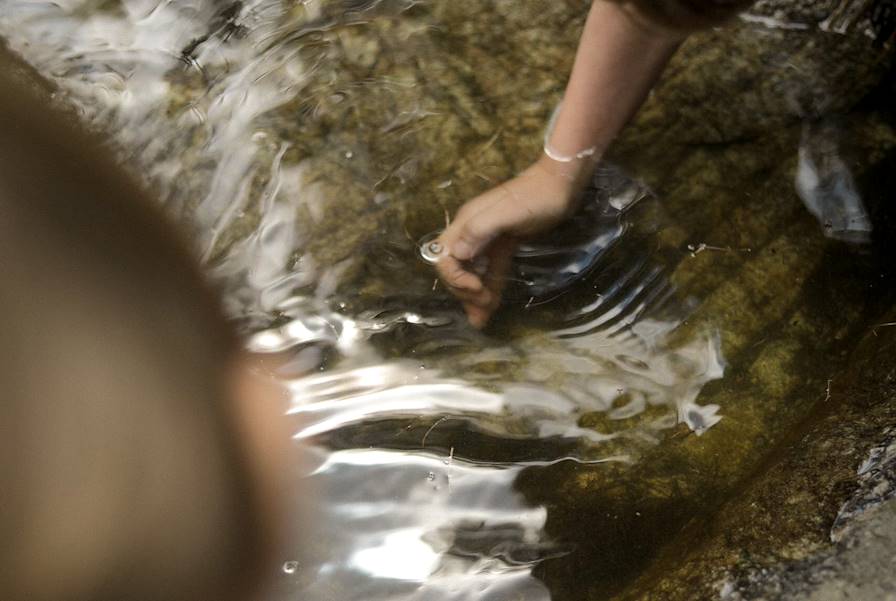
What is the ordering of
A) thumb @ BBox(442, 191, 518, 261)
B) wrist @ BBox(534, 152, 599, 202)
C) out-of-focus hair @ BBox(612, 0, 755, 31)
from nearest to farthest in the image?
out-of-focus hair @ BBox(612, 0, 755, 31)
thumb @ BBox(442, 191, 518, 261)
wrist @ BBox(534, 152, 599, 202)

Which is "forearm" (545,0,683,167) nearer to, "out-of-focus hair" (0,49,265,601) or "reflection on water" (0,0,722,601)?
"reflection on water" (0,0,722,601)

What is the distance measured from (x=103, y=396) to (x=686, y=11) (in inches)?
59.5

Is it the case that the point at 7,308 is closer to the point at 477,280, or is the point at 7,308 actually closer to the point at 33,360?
the point at 33,360

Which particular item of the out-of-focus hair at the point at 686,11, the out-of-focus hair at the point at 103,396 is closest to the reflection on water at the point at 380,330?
the out-of-focus hair at the point at 103,396

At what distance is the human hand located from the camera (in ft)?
5.94

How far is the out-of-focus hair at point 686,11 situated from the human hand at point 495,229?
1.33 feet

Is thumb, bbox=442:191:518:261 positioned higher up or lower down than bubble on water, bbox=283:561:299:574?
higher up

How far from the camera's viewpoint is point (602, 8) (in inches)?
62.1

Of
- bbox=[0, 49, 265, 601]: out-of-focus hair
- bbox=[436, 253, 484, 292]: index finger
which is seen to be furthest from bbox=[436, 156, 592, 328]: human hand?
bbox=[0, 49, 265, 601]: out-of-focus hair

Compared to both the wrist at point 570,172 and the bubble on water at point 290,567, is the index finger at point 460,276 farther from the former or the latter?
the bubble on water at point 290,567

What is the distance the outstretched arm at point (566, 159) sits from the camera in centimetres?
162

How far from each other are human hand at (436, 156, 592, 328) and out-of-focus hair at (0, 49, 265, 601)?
0.57 meters

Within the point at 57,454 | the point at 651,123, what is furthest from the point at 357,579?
the point at 651,123

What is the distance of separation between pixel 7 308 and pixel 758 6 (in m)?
2.13
